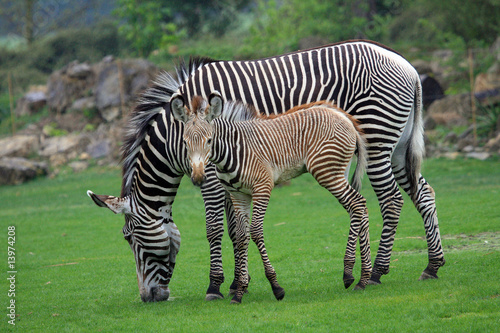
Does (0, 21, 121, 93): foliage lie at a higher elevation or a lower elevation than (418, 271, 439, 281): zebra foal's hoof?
higher

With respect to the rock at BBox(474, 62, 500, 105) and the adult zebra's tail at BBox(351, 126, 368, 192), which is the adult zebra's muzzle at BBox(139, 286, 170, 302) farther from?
the rock at BBox(474, 62, 500, 105)

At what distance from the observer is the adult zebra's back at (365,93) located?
7.23m

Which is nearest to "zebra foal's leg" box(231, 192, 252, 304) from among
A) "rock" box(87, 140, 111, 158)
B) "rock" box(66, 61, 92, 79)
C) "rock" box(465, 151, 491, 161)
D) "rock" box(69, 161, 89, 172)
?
"rock" box(465, 151, 491, 161)

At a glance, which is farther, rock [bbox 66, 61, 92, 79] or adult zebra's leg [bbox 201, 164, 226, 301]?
rock [bbox 66, 61, 92, 79]

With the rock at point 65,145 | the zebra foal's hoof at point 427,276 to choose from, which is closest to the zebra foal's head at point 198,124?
the zebra foal's hoof at point 427,276

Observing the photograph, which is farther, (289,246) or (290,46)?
(290,46)

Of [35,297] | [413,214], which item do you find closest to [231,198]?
[35,297]

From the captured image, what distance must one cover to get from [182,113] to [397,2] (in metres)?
32.2

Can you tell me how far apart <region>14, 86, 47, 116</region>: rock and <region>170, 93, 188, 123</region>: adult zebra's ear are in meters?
22.9

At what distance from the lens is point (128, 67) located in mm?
24609

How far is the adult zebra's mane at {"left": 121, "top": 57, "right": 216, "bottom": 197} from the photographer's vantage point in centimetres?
698

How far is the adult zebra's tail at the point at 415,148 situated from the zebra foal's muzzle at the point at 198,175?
326 cm

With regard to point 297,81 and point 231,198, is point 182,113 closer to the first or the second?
point 231,198

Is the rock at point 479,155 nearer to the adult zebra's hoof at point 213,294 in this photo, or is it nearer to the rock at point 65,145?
the adult zebra's hoof at point 213,294
